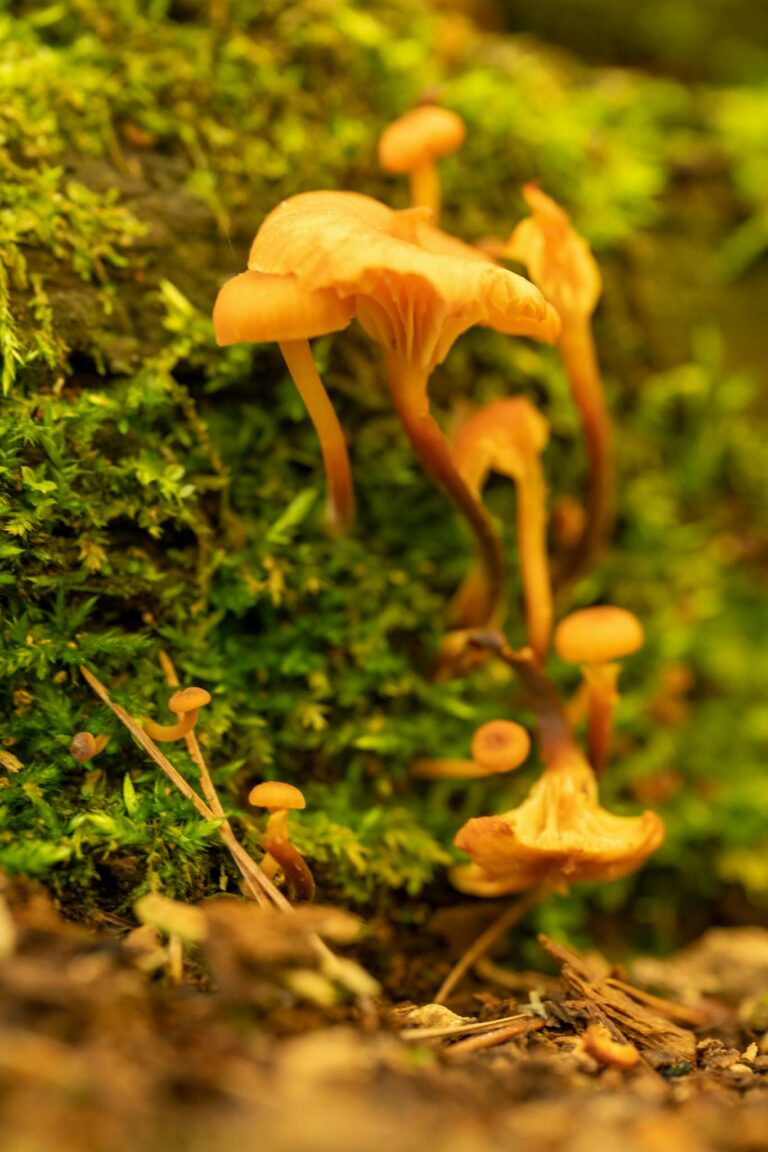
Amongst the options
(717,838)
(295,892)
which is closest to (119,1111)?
(295,892)

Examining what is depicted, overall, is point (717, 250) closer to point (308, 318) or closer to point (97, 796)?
point (308, 318)

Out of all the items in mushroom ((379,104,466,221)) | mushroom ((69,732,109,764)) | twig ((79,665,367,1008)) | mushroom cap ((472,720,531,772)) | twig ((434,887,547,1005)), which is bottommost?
twig ((434,887,547,1005))

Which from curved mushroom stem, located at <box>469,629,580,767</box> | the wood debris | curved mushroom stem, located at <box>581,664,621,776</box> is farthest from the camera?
curved mushroom stem, located at <box>581,664,621,776</box>

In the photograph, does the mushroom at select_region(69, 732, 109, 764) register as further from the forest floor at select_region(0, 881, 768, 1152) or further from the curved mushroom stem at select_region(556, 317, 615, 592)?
the curved mushroom stem at select_region(556, 317, 615, 592)

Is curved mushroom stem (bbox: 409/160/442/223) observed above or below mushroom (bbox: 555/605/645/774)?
above

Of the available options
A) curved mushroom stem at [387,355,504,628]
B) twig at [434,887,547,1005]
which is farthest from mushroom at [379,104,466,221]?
twig at [434,887,547,1005]

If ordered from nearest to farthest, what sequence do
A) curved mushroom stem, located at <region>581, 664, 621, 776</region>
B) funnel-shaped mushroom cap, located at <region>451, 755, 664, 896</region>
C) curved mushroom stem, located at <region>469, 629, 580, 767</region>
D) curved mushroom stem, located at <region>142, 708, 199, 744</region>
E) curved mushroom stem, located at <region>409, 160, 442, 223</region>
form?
1. curved mushroom stem, located at <region>142, 708, 199, 744</region>
2. funnel-shaped mushroom cap, located at <region>451, 755, 664, 896</region>
3. curved mushroom stem, located at <region>469, 629, 580, 767</region>
4. curved mushroom stem, located at <region>581, 664, 621, 776</region>
5. curved mushroom stem, located at <region>409, 160, 442, 223</region>

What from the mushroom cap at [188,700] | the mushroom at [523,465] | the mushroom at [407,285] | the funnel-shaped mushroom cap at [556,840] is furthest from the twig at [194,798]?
the mushroom at [523,465]
